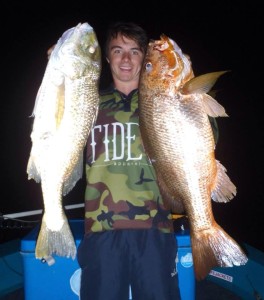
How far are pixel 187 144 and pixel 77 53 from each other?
2.68 feet

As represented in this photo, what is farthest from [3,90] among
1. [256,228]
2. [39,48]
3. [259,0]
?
[259,0]

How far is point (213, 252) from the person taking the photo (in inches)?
78.5

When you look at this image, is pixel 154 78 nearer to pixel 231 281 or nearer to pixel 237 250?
pixel 237 250

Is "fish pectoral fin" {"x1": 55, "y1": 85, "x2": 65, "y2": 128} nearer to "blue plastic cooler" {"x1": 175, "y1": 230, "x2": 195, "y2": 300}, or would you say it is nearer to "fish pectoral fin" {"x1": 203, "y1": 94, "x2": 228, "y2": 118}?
"fish pectoral fin" {"x1": 203, "y1": 94, "x2": 228, "y2": 118}

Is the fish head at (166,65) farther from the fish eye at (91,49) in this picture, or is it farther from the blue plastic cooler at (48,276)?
the blue plastic cooler at (48,276)

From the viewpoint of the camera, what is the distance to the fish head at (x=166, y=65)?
2.00m

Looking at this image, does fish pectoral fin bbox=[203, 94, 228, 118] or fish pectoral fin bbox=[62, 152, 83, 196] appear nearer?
fish pectoral fin bbox=[203, 94, 228, 118]

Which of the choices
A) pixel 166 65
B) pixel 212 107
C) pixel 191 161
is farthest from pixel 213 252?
pixel 166 65

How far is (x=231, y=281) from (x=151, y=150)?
7.54 ft

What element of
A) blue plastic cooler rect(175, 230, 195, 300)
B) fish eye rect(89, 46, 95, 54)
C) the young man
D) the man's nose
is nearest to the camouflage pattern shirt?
the young man

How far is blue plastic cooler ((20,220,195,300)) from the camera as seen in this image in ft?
9.13

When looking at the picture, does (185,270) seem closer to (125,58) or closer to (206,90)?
(206,90)

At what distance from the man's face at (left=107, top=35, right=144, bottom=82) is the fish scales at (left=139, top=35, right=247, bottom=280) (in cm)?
33

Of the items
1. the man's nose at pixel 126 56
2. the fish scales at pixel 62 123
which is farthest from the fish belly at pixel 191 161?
the man's nose at pixel 126 56
